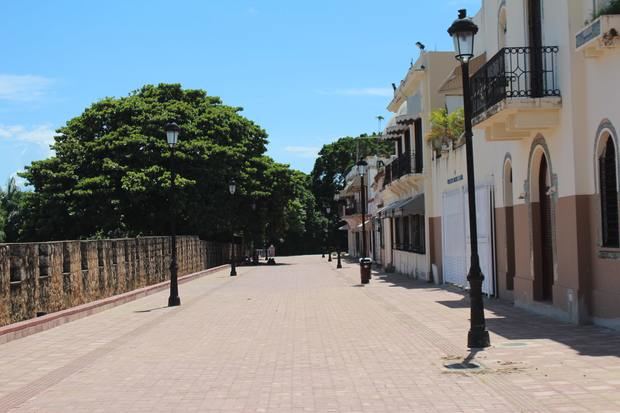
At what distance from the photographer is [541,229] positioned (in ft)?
51.5

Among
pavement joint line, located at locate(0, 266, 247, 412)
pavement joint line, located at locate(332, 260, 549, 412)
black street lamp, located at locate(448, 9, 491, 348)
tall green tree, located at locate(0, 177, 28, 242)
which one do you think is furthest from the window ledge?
tall green tree, located at locate(0, 177, 28, 242)

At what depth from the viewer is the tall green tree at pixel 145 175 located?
41.7 metres

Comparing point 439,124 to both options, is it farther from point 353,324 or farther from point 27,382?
point 27,382

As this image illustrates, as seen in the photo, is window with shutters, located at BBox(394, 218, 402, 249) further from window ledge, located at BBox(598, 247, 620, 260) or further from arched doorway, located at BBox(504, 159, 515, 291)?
window ledge, located at BBox(598, 247, 620, 260)

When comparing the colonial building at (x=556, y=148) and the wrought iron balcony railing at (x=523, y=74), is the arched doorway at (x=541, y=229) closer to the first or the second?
the colonial building at (x=556, y=148)

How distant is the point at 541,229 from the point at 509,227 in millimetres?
2446

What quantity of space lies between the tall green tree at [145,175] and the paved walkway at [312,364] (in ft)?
81.3

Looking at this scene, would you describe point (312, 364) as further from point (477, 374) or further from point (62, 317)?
point (62, 317)

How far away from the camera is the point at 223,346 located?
40.6 ft

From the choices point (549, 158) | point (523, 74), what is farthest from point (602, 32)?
point (549, 158)

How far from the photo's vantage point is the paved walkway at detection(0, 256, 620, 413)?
784 cm

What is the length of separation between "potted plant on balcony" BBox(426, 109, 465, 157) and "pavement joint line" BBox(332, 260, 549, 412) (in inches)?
279

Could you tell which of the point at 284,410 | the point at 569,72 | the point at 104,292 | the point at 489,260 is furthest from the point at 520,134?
the point at 104,292

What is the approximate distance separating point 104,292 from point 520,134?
13001mm
